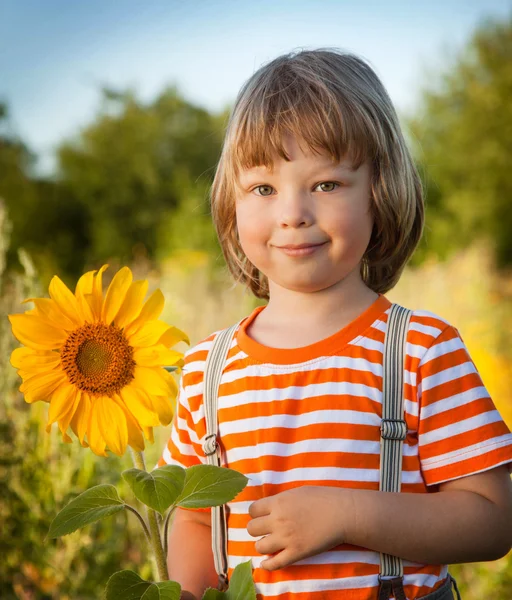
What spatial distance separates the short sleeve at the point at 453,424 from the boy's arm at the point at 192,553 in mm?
435

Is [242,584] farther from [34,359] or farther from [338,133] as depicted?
[338,133]

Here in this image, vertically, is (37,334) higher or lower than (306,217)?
lower

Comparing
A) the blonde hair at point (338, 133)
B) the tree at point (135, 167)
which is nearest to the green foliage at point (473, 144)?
the tree at point (135, 167)

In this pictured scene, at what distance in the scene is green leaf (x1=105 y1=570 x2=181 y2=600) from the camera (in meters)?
1.09

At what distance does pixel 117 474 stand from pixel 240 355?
67.7 inches

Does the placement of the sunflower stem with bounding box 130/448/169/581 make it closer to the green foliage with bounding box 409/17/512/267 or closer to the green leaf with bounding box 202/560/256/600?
the green leaf with bounding box 202/560/256/600

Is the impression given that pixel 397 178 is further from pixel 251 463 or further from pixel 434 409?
pixel 251 463

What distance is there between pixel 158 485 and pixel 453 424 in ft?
1.61

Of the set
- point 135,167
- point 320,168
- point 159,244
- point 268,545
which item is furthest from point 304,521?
point 135,167

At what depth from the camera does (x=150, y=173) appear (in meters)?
16.4

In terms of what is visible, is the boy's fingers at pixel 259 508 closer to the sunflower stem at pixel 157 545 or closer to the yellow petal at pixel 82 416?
the sunflower stem at pixel 157 545

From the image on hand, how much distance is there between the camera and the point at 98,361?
1.20 metres

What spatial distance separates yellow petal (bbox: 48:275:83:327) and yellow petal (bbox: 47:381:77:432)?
104mm

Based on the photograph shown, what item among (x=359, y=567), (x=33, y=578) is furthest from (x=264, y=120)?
(x=33, y=578)
